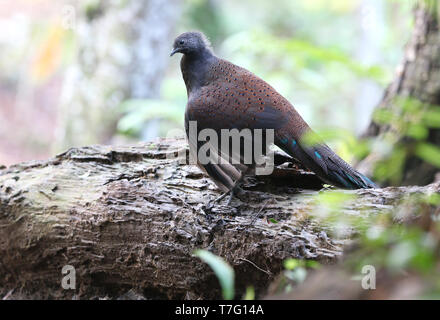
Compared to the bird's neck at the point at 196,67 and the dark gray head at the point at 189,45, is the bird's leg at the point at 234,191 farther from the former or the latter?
the dark gray head at the point at 189,45

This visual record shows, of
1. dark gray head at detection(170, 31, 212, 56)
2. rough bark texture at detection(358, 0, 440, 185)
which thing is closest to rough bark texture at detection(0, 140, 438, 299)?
dark gray head at detection(170, 31, 212, 56)

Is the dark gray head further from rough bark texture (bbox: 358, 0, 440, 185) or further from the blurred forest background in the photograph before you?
rough bark texture (bbox: 358, 0, 440, 185)

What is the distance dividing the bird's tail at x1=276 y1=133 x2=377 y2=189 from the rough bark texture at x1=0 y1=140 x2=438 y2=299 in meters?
0.10

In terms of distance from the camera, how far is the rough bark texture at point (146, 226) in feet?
9.09

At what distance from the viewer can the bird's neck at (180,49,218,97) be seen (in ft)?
11.4

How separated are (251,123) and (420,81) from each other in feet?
8.84

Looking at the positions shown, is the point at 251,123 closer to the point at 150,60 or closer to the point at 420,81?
the point at 420,81

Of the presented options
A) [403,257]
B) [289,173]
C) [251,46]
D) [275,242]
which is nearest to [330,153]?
[289,173]

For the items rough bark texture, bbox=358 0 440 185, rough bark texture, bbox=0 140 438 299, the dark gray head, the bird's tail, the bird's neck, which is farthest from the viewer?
rough bark texture, bbox=358 0 440 185

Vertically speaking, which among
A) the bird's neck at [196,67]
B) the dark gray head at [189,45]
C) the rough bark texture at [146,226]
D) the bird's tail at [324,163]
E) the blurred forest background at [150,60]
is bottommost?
the rough bark texture at [146,226]

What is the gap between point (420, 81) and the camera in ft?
16.0

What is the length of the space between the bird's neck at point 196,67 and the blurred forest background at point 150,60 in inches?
39.1

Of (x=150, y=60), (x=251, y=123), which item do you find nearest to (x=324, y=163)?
(x=251, y=123)

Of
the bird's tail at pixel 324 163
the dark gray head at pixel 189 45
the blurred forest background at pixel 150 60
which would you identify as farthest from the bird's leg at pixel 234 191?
the dark gray head at pixel 189 45
